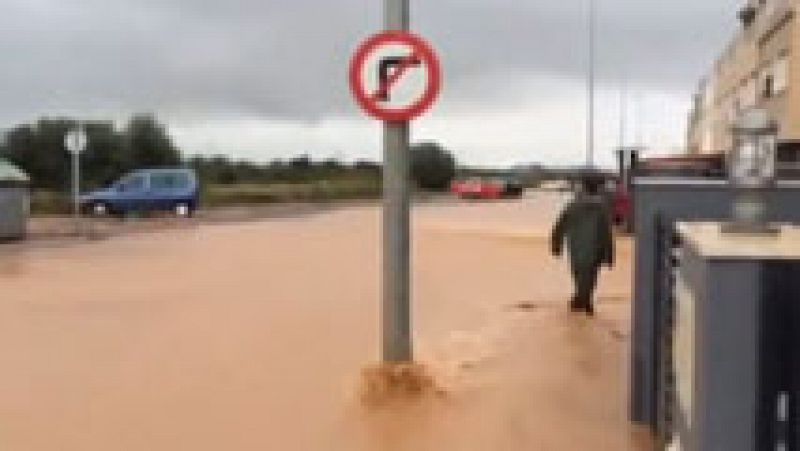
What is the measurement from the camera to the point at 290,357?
1282 centimetres

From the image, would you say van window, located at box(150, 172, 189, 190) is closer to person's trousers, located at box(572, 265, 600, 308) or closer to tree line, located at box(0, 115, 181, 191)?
tree line, located at box(0, 115, 181, 191)

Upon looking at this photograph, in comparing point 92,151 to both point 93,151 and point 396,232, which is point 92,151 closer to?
point 93,151

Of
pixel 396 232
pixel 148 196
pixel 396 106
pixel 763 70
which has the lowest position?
pixel 148 196

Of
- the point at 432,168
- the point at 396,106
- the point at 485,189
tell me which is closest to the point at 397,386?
the point at 396,106

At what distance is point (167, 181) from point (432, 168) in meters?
58.1

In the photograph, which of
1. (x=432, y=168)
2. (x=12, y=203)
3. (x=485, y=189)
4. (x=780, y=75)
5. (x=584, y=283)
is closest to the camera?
(x=780, y=75)

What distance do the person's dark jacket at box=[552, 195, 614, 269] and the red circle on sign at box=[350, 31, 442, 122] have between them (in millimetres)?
4730

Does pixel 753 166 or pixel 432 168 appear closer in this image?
pixel 753 166

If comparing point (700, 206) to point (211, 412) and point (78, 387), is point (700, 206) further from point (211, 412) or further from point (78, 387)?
point (78, 387)

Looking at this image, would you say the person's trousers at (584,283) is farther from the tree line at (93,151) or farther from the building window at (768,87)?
the tree line at (93,151)

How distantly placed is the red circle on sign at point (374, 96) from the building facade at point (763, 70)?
6.24 feet

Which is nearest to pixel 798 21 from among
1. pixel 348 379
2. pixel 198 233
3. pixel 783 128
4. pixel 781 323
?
pixel 783 128

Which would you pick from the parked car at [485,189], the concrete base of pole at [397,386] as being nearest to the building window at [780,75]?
the concrete base of pole at [397,386]

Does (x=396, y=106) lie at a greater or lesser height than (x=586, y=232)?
greater
